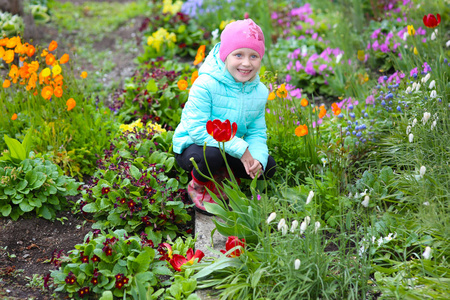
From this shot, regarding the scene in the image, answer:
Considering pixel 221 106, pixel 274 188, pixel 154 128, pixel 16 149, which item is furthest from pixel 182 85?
pixel 16 149

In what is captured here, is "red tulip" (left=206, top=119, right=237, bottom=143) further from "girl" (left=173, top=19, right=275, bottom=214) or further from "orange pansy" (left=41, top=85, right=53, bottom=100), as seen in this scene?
"orange pansy" (left=41, top=85, right=53, bottom=100)

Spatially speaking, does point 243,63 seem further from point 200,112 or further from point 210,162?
point 210,162

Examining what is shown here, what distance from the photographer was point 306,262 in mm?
2061

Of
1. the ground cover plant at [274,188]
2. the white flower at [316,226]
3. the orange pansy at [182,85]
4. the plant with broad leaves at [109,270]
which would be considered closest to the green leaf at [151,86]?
the ground cover plant at [274,188]

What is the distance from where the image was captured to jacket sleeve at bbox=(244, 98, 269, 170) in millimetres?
2807

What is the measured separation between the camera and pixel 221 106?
9.23ft

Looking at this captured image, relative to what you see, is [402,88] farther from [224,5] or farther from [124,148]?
[224,5]

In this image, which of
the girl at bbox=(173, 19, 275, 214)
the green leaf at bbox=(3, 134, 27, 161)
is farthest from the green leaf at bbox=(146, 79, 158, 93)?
the green leaf at bbox=(3, 134, 27, 161)

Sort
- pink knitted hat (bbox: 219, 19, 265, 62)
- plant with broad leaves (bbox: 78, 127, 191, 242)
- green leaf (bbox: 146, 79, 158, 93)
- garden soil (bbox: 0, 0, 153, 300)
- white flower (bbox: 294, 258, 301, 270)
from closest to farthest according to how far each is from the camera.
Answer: white flower (bbox: 294, 258, 301, 270)
garden soil (bbox: 0, 0, 153, 300)
pink knitted hat (bbox: 219, 19, 265, 62)
plant with broad leaves (bbox: 78, 127, 191, 242)
green leaf (bbox: 146, 79, 158, 93)

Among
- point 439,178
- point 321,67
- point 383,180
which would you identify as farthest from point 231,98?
point 321,67

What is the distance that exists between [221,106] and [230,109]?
0.06 metres

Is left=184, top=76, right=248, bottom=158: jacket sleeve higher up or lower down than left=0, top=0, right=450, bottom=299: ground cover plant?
higher up

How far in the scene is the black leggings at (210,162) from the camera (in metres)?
2.74

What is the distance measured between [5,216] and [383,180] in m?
2.37
